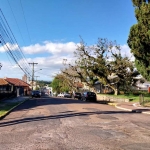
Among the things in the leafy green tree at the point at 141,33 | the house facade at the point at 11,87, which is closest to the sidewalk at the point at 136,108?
the leafy green tree at the point at 141,33

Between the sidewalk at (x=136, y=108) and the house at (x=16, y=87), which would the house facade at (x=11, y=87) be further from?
the sidewalk at (x=136, y=108)

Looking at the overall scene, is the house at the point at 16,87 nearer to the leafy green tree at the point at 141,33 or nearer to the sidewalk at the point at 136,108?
the sidewalk at the point at 136,108

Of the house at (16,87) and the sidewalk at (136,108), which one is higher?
the house at (16,87)

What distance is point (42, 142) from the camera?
8.77m

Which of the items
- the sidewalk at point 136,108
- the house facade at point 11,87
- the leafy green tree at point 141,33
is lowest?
the sidewalk at point 136,108

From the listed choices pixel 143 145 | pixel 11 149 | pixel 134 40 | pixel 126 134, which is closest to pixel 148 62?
pixel 134 40

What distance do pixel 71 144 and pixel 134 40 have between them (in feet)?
63.1

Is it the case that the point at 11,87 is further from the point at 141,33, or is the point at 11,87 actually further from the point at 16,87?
the point at 141,33

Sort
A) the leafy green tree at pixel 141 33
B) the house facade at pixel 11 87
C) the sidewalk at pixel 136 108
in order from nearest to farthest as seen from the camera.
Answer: the sidewalk at pixel 136 108 < the leafy green tree at pixel 141 33 < the house facade at pixel 11 87

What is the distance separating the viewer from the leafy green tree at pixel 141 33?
2442cm

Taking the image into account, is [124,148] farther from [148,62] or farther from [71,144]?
[148,62]

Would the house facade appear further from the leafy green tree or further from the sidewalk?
the leafy green tree

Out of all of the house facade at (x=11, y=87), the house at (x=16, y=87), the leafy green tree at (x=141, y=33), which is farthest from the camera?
the house at (x=16, y=87)

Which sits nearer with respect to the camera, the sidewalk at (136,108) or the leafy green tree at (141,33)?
the sidewalk at (136,108)
